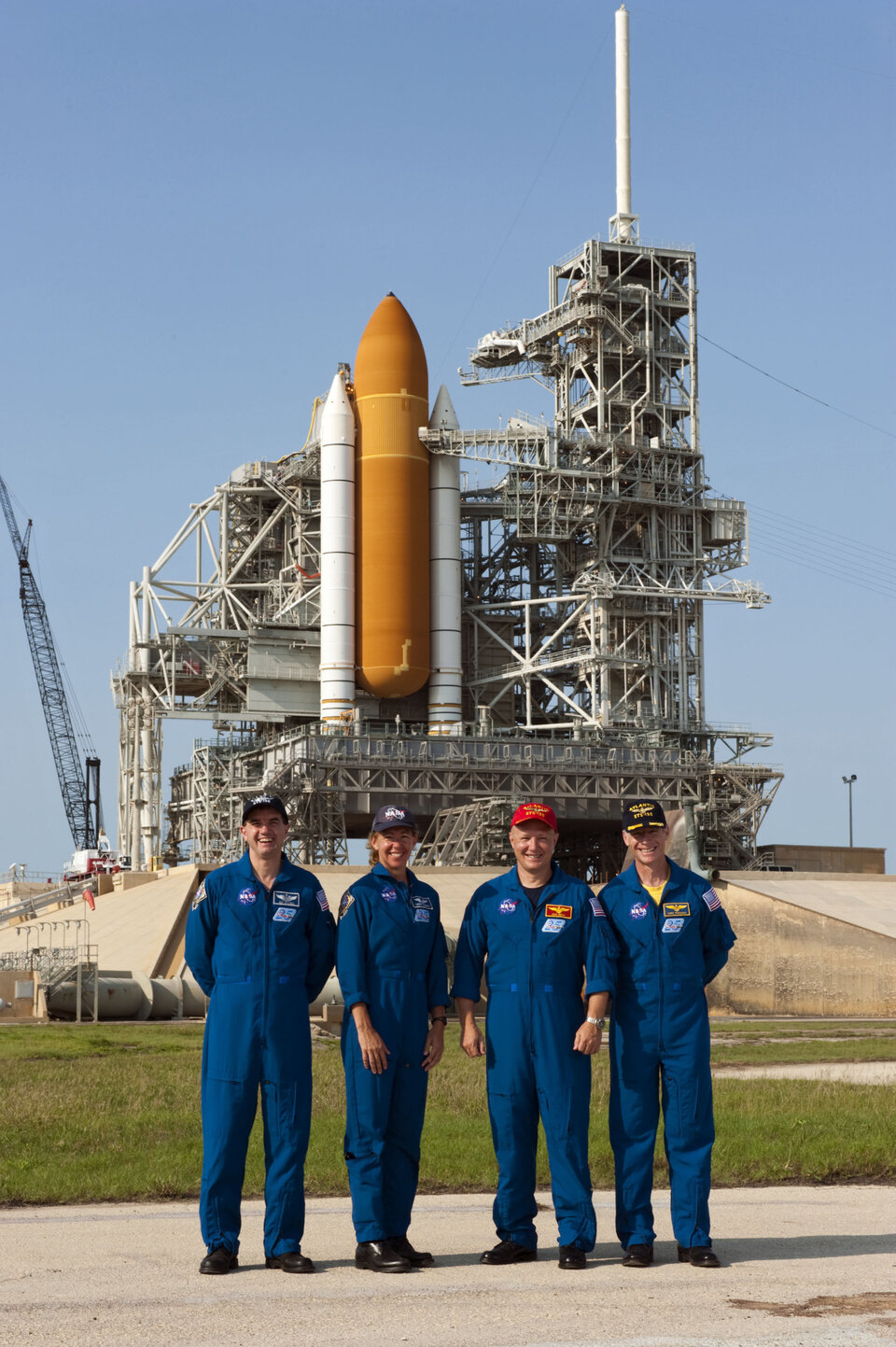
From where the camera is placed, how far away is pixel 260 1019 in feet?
29.0

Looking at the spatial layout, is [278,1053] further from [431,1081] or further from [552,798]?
[552,798]

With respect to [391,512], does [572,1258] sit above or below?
below

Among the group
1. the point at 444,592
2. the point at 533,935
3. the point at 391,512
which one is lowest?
the point at 533,935

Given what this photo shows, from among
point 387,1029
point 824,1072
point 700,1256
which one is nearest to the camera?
point 700,1256

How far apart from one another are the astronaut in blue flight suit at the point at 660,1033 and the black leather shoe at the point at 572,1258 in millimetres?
245

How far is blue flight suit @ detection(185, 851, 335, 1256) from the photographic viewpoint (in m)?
8.57

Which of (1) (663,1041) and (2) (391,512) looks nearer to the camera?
(1) (663,1041)

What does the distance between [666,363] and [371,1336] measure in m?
65.7

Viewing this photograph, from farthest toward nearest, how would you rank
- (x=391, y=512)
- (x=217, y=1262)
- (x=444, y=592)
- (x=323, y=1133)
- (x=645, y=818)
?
(x=444, y=592) < (x=391, y=512) < (x=323, y=1133) < (x=645, y=818) < (x=217, y=1262)

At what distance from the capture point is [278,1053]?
28.9 feet

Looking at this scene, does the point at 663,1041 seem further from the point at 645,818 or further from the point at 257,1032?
the point at 257,1032

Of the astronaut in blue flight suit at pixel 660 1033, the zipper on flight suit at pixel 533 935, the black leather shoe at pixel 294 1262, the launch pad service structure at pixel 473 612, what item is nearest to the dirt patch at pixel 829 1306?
the astronaut in blue flight suit at pixel 660 1033

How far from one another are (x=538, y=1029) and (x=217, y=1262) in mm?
2112

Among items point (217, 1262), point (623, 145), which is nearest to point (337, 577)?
point (623, 145)
